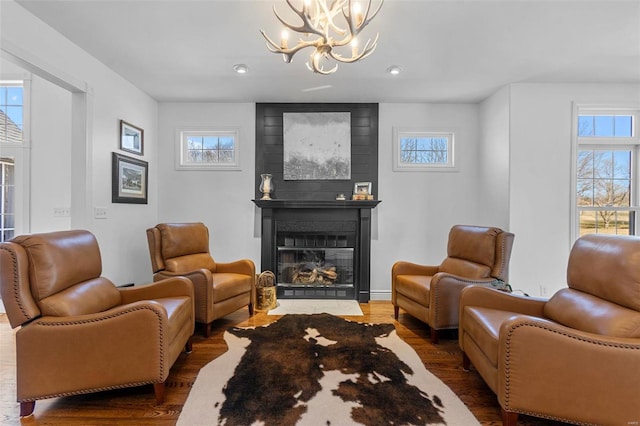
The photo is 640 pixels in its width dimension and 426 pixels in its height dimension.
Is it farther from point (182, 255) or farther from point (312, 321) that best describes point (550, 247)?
point (182, 255)

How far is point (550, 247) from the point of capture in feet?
11.7

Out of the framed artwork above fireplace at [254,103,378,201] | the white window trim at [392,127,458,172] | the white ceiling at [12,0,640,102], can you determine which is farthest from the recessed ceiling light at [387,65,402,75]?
the white window trim at [392,127,458,172]

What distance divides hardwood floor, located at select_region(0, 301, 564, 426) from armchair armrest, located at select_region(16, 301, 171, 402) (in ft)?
0.48

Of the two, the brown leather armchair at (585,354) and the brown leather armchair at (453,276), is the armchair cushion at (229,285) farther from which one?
the brown leather armchair at (585,354)

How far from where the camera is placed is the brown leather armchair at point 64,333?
1653 mm

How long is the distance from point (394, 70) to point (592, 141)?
2590 millimetres

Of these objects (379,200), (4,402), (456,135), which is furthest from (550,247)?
(4,402)

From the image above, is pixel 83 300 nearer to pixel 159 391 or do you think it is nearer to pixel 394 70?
pixel 159 391

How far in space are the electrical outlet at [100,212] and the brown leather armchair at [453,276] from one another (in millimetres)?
3183

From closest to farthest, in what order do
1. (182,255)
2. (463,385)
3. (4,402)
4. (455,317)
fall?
1. (4,402)
2. (463,385)
3. (455,317)
4. (182,255)

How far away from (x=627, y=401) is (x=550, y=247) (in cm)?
255

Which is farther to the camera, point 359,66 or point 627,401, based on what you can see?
point 359,66

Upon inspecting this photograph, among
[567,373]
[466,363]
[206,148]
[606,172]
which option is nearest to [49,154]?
[206,148]

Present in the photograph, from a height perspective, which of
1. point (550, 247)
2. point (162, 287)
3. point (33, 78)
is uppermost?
point (33, 78)
